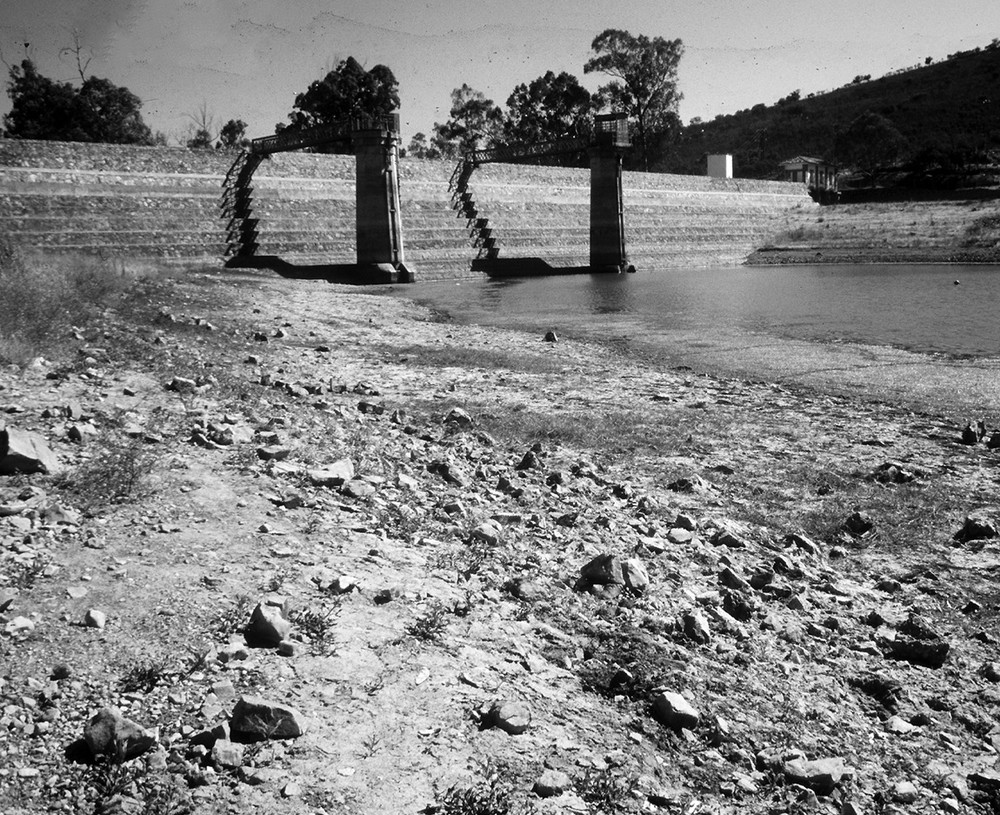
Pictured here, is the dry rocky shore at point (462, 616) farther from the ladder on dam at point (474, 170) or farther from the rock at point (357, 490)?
the ladder on dam at point (474, 170)

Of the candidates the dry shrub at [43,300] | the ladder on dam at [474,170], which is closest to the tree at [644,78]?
the ladder on dam at [474,170]

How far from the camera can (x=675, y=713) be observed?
146 inches

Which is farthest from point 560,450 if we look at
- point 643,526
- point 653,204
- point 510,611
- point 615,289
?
point 653,204

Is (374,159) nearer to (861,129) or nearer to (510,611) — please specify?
(510,611)

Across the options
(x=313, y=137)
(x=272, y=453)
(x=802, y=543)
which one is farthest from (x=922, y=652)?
(x=313, y=137)

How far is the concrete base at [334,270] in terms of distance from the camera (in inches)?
1494

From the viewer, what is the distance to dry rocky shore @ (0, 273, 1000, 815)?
3.15 m

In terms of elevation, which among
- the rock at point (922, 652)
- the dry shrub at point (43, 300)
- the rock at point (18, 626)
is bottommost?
the rock at point (922, 652)

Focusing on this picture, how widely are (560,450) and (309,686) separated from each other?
534 cm

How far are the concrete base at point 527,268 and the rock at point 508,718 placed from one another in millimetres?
46864

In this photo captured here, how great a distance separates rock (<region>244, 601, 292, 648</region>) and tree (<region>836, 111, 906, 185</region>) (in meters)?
111

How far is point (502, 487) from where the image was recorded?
22.3ft

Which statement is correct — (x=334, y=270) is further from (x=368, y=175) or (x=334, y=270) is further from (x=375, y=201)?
(x=368, y=175)

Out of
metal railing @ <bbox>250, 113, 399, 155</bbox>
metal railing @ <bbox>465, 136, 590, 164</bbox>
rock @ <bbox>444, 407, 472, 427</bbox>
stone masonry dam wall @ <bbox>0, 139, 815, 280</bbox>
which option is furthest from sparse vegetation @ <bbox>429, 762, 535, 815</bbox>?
metal railing @ <bbox>465, 136, 590, 164</bbox>
